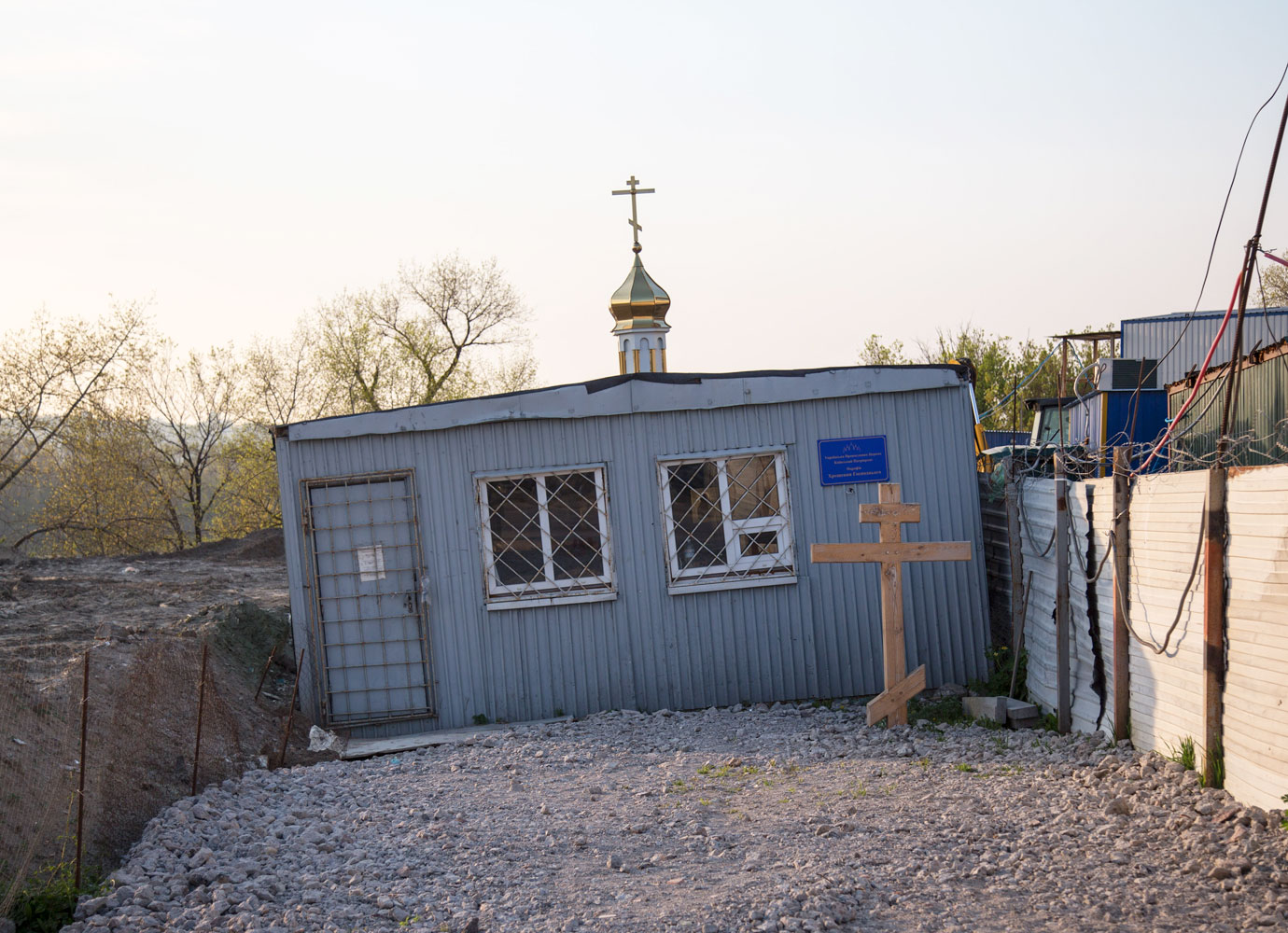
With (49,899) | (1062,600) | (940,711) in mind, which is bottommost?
(940,711)

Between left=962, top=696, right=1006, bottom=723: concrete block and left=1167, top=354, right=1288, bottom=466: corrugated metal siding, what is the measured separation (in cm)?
329

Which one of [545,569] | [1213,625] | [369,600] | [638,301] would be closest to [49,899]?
[369,600]

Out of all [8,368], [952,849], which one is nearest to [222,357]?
[8,368]

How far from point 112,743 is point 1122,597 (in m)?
6.33

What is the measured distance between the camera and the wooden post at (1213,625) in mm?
4965

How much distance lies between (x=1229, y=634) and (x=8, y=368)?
26.3m

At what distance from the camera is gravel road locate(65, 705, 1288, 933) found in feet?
13.4

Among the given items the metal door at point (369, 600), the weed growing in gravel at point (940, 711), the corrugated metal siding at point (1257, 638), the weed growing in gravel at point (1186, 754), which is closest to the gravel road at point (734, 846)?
the weed growing in gravel at point (1186, 754)

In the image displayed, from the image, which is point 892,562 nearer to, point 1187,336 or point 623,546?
point 623,546

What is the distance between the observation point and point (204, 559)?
22.0 metres

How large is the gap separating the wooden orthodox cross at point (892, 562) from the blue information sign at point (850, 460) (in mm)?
1216

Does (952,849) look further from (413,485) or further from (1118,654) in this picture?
(413,485)

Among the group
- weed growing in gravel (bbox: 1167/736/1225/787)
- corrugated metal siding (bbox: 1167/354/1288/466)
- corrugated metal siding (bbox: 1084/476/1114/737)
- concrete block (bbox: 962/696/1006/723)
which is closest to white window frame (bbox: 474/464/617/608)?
concrete block (bbox: 962/696/1006/723)

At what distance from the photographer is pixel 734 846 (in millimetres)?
5055
